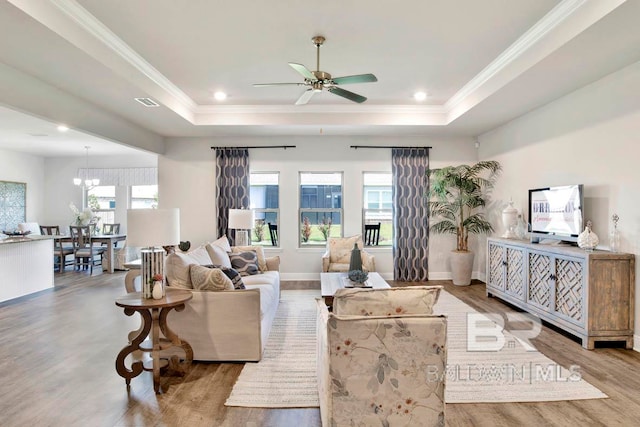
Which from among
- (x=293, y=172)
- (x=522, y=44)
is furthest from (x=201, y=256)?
(x=522, y=44)

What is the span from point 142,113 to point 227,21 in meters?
2.58

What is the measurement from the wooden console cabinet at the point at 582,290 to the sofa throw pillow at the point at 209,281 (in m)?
3.38

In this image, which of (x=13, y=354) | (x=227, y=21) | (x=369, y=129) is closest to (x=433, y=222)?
(x=369, y=129)

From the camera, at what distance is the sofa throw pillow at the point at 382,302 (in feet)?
6.28

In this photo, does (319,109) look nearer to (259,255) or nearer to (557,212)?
(259,255)

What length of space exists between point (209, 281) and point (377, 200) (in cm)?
433

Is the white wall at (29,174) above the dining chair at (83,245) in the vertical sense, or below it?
above

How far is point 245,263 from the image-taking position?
4781mm

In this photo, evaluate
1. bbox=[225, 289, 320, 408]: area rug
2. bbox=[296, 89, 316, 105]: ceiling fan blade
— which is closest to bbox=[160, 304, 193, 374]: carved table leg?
bbox=[225, 289, 320, 408]: area rug

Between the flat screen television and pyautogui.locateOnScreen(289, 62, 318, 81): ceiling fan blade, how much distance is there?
309 cm

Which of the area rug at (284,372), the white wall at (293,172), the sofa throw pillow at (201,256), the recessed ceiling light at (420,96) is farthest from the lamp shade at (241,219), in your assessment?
the recessed ceiling light at (420,96)

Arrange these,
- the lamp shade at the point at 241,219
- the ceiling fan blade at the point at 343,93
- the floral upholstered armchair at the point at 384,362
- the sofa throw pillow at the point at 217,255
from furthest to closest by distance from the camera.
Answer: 1. the lamp shade at the point at 241,219
2. the sofa throw pillow at the point at 217,255
3. the ceiling fan blade at the point at 343,93
4. the floral upholstered armchair at the point at 384,362

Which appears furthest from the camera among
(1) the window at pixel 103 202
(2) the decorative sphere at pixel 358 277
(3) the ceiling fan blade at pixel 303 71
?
(1) the window at pixel 103 202

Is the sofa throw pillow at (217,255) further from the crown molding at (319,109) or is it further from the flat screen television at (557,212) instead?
the flat screen television at (557,212)
